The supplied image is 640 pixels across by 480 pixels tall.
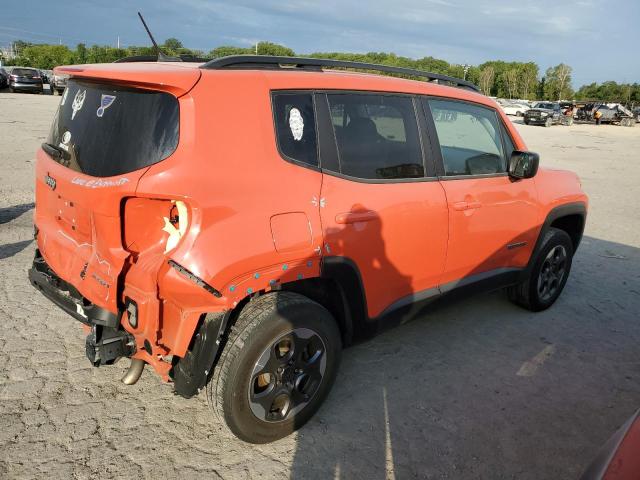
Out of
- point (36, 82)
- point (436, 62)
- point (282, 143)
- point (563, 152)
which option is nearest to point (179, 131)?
point (282, 143)

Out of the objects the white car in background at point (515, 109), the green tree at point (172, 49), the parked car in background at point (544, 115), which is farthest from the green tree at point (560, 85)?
the green tree at point (172, 49)

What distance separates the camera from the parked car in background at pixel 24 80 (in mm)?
30016

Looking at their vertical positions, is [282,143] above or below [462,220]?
above

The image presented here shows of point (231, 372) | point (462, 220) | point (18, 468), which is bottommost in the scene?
point (18, 468)

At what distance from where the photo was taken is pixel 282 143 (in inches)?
99.7

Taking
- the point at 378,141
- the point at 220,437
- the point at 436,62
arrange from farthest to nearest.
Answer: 1. the point at 436,62
2. the point at 378,141
3. the point at 220,437

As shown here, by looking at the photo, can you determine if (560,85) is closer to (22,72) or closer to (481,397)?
(22,72)

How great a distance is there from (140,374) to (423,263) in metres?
1.92

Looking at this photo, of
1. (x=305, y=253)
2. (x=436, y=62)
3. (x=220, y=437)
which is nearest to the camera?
A: (x=305, y=253)

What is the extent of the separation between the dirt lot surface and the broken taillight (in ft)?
3.56

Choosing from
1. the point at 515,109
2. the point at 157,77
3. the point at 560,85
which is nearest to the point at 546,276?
the point at 157,77

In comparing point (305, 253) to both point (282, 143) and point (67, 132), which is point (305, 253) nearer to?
point (282, 143)

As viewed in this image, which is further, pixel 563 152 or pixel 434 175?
pixel 563 152

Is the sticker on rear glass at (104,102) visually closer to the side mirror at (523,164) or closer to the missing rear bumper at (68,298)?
the missing rear bumper at (68,298)
